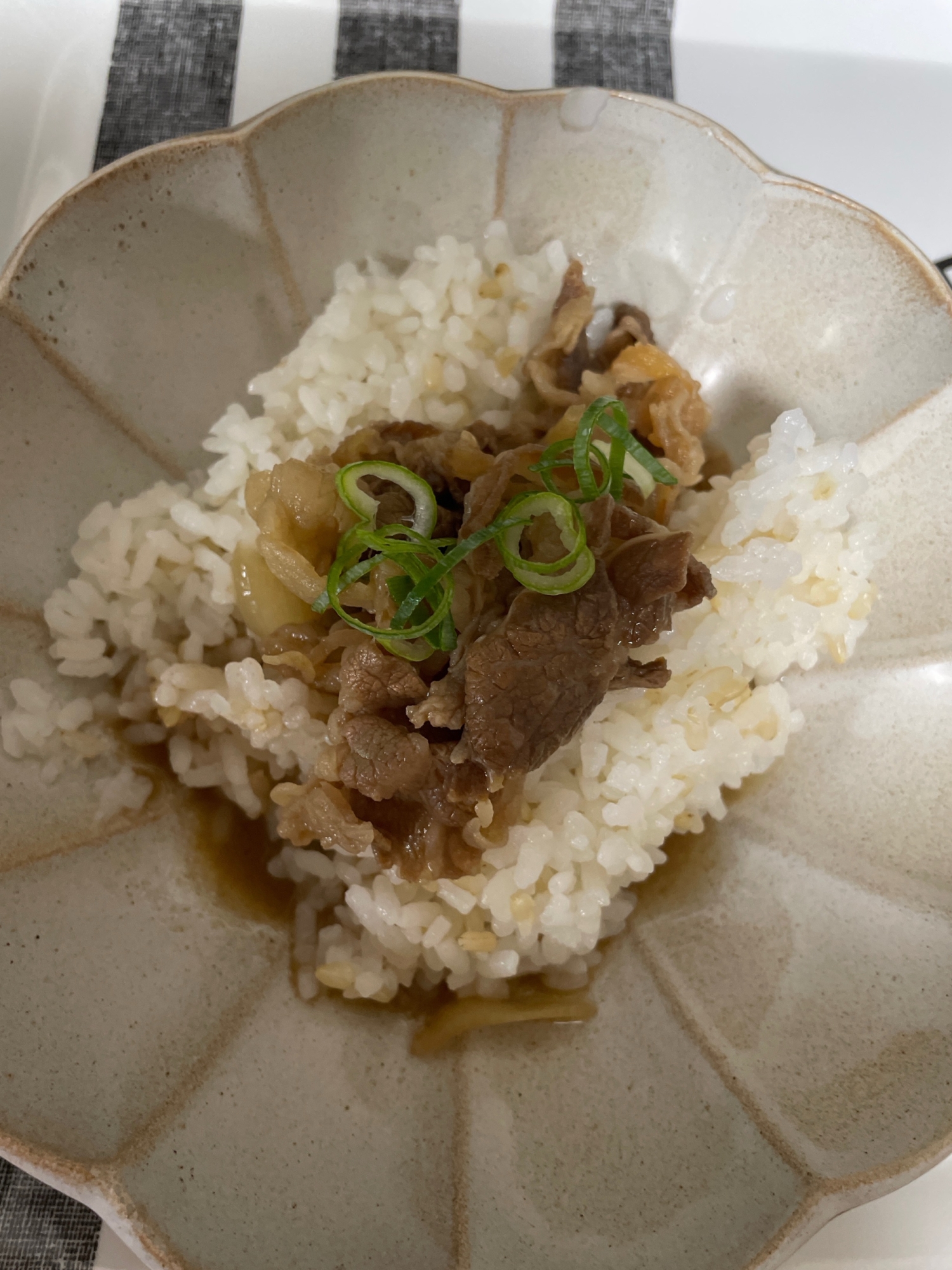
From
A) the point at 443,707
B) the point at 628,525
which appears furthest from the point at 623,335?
the point at 443,707

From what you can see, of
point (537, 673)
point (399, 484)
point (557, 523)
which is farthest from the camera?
point (399, 484)

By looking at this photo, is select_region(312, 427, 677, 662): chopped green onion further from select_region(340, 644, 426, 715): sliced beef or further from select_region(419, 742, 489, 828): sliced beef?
select_region(419, 742, 489, 828): sliced beef

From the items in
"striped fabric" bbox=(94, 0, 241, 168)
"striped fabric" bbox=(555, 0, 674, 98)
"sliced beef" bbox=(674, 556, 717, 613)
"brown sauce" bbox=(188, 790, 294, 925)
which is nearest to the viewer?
"sliced beef" bbox=(674, 556, 717, 613)

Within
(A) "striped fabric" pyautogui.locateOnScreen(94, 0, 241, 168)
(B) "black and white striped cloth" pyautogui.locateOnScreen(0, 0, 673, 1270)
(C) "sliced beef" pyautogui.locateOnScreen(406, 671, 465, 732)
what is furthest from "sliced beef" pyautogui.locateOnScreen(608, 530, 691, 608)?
(A) "striped fabric" pyautogui.locateOnScreen(94, 0, 241, 168)

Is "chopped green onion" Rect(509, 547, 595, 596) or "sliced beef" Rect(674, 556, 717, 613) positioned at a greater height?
"chopped green onion" Rect(509, 547, 595, 596)

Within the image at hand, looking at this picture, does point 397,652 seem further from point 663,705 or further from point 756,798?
point 756,798

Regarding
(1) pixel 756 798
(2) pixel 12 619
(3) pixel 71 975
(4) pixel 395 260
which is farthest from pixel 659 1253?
(4) pixel 395 260

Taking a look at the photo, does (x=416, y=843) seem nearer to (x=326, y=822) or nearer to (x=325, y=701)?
(x=326, y=822)
